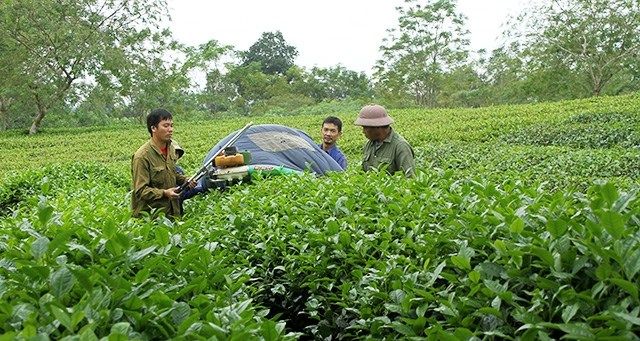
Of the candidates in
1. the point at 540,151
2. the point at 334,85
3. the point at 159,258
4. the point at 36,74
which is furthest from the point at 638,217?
the point at 334,85

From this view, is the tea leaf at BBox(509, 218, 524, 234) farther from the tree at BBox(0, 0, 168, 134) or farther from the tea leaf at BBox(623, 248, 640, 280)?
the tree at BBox(0, 0, 168, 134)

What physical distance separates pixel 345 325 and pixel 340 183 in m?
1.34

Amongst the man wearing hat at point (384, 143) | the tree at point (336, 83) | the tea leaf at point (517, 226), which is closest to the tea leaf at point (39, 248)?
the tea leaf at point (517, 226)

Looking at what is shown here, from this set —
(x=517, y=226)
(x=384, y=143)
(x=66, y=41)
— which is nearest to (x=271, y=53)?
(x=66, y=41)

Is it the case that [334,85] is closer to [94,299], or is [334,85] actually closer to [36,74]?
[36,74]

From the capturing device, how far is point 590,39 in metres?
22.9

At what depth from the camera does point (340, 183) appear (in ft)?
11.6

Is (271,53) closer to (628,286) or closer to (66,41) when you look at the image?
(66,41)

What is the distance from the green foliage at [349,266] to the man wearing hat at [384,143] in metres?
0.72

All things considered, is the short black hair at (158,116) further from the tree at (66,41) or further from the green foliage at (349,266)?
the tree at (66,41)

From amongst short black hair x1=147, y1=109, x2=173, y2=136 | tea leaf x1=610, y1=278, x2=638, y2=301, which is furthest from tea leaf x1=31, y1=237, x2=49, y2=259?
short black hair x1=147, y1=109, x2=173, y2=136

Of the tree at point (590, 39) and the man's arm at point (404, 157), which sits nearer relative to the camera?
the man's arm at point (404, 157)

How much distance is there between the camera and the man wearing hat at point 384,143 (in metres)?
4.53

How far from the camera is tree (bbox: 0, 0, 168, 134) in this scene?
19.7 m
